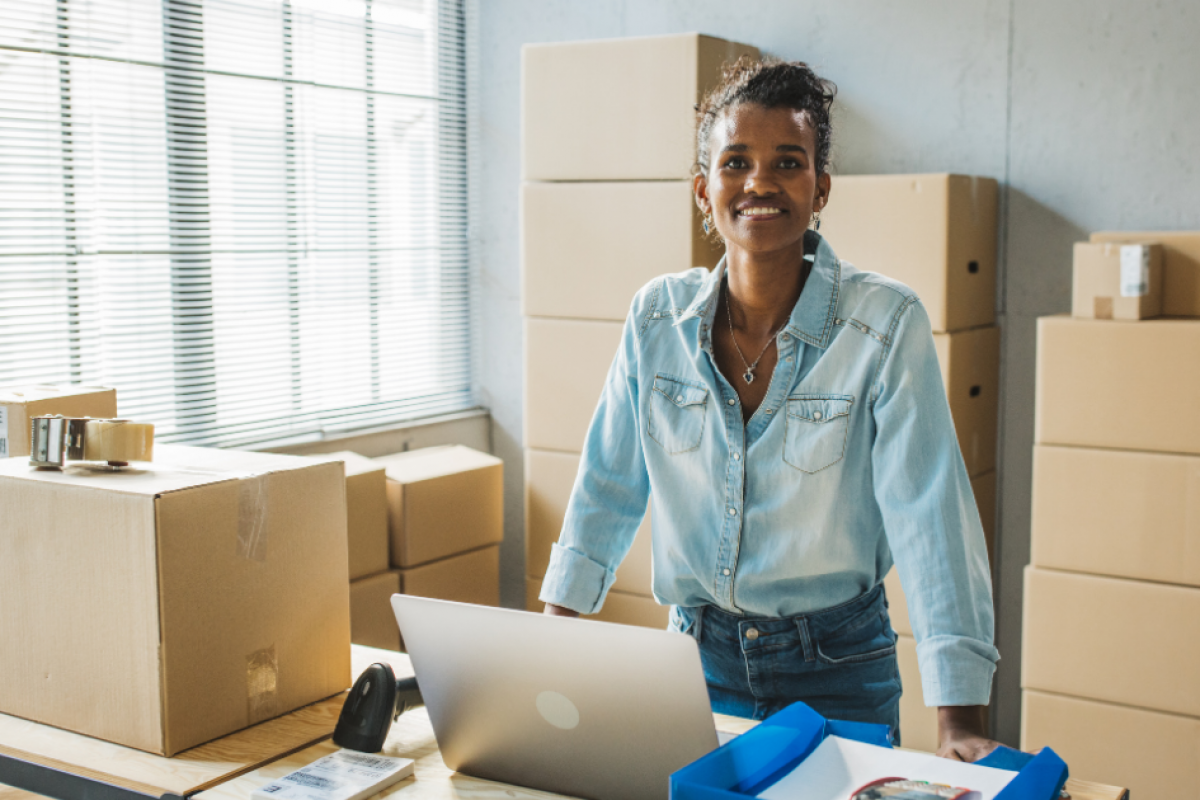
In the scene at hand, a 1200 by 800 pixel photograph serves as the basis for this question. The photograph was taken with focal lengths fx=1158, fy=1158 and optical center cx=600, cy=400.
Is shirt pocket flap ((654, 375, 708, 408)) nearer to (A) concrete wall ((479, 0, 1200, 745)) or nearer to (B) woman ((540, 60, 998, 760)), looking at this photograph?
(B) woman ((540, 60, 998, 760))

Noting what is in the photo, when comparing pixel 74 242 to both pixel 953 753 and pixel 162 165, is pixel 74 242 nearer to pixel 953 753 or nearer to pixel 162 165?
pixel 162 165

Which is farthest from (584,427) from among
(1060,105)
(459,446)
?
(1060,105)

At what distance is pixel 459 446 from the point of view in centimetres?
395

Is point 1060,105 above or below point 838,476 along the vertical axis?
above

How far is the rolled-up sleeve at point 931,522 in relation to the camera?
1.30m

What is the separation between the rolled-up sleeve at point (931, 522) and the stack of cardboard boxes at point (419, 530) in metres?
2.01

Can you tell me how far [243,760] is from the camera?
52.9 inches

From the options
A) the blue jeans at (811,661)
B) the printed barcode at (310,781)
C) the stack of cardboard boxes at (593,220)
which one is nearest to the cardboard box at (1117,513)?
the stack of cardboard boxes at (593,220)

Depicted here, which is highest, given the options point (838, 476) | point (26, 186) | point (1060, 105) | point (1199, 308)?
point (1060, 105)

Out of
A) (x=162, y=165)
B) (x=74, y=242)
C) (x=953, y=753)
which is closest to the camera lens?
(x=953, y=753)

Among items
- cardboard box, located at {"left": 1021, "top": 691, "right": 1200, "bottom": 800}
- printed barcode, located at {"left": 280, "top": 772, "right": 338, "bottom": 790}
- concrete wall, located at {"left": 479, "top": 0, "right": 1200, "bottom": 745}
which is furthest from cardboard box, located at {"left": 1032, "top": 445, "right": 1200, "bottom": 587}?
printed barcode, located at {"left": 280, "top": 772, "right": 338, "bottom": 790}

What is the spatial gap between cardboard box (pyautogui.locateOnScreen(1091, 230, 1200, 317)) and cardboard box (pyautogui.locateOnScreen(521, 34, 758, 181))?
1.23 meters

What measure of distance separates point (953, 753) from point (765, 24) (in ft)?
9.13

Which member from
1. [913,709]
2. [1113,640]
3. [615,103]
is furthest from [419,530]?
[1113,640]
